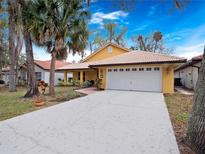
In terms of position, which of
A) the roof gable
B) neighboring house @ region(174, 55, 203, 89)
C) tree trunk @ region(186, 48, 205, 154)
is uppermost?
the roof gable

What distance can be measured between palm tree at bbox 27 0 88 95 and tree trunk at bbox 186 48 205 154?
10735mm

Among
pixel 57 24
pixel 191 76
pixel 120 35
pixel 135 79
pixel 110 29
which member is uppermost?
pixel 110 29

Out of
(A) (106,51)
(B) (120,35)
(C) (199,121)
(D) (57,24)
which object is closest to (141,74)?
(D) (57,24)

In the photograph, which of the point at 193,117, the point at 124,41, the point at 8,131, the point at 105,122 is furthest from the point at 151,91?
the point at 124,41

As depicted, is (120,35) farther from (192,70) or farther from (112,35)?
(192,70)

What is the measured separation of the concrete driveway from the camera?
3887mm

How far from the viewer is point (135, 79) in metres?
15.7

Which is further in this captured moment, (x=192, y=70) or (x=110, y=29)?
(x=110, y=29)

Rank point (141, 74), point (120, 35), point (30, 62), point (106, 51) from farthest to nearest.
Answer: point (120, 35), point (106, 51), point (141, 74), point (30, 62)

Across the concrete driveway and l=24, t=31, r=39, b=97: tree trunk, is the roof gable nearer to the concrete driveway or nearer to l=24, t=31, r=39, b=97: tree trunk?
l=24, t=31, r=39, b=97: tree trunk

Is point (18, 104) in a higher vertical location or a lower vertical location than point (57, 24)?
lower

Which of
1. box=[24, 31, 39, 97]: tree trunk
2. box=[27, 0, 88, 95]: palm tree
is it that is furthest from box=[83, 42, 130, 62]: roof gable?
box=[24, 31, 39, 97]: tree trunk

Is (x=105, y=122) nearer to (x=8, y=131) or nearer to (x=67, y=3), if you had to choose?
(x=8, y=131)

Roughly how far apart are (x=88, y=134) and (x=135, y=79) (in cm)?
1153
